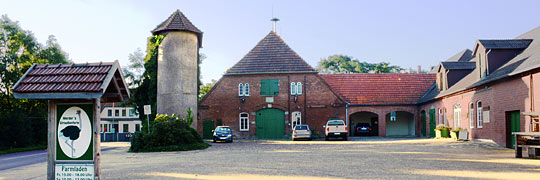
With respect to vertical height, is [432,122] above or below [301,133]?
above

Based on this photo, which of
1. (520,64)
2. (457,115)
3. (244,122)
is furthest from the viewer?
(244,122)

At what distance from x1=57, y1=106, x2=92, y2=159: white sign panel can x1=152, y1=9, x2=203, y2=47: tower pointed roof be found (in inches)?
886

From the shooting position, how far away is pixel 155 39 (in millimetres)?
31531

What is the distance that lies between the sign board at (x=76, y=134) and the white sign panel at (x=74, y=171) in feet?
0.35

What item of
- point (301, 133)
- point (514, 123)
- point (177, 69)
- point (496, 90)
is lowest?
point (301, 133)

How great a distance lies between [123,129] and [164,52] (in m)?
45.6

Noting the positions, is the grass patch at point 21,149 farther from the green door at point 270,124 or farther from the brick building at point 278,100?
the green door at point 270,124

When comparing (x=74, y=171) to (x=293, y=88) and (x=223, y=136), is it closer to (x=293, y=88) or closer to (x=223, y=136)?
(x=223, y=136)

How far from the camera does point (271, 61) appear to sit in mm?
37469

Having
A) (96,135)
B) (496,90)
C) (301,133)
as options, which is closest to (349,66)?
(301,133)

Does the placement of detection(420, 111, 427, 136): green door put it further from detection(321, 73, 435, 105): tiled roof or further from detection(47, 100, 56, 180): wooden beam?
detection(47, 100, 56, 180): wooden beam

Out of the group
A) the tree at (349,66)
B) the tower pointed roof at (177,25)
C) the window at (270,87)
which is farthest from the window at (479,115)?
the tree at (349,66)

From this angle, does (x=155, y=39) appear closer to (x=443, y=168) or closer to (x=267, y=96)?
(x=267, y=96)

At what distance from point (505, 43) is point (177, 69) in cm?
1845
